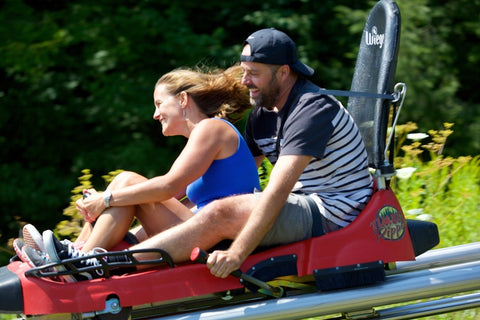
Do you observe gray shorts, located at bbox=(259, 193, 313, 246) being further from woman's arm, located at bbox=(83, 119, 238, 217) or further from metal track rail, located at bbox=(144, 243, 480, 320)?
woman's arm, located at bbox=(83, 119, 238, 217)

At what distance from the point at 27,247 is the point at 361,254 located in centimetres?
138

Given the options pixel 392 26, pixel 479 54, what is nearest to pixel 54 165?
pixel 479 54

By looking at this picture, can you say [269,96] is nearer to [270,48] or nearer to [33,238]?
[270,48]

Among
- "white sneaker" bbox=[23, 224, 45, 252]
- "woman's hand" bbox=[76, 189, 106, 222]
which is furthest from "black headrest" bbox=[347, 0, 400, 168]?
"white sneaker" bbox=[23, 224, 45, 252]

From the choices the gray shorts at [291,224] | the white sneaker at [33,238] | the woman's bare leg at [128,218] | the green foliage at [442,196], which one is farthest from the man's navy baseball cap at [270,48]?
the green foliage at [442,196]

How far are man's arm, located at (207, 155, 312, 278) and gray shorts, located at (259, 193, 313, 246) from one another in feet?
0.31

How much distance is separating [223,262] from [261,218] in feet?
0.75

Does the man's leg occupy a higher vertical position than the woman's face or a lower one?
lower

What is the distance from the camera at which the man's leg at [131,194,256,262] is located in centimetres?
300

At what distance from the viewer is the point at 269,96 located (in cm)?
321

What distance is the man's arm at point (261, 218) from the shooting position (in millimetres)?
2938

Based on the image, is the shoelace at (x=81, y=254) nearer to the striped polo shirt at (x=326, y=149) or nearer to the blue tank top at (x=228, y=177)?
the blue tank top at (x=228, y=177)

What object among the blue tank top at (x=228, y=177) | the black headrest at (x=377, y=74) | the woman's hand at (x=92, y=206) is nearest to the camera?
the woman's hand at (x=92, y=206)

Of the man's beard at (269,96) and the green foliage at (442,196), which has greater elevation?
the man's beard at (269,96)
